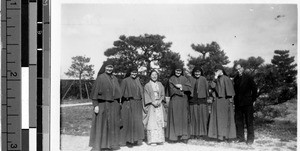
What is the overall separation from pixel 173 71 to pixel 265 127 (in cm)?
113

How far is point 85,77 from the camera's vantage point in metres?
4.04

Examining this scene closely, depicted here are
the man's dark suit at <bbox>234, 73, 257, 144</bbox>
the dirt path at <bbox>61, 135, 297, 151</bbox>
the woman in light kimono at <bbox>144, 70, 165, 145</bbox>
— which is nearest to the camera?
the dirt path at <bbox>61, 135, 297, 151</bbox>

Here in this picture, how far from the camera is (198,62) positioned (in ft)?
13.6

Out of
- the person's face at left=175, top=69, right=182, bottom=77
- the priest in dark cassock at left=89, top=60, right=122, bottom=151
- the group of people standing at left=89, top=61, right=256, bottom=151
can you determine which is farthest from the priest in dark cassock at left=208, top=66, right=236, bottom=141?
the priest in dark cassock at left=89, top=60, right=122, bottom=151

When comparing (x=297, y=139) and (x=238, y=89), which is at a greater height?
(x=238, y=89)

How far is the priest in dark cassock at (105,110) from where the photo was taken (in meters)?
3.98

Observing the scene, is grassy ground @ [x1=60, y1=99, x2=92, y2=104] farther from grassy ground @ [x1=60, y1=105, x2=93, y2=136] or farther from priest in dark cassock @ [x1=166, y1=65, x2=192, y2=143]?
priest in dark cassock @ [x1=166, y1=65, x2=192, y2=143]

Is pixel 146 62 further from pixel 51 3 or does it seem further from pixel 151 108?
pixel 51 3

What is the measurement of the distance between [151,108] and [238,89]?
0.96m

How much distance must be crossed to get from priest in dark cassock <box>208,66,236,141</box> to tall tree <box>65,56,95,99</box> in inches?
52.8

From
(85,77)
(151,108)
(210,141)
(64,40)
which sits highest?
(64,40)

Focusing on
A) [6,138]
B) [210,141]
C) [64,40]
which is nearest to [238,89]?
[210,141]

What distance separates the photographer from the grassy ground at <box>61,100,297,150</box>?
400 centimetres

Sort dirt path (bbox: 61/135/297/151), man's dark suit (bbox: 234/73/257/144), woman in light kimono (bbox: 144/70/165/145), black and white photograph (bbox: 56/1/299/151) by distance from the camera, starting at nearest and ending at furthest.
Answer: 1. black and white photograph (bbox: 56/1/299/151)
2. dirt path (bbox: 61/135/297/151)
3. man's dark suit (bbox: 234/73/257/144)
4. woman in light kimono (bbox: 144/70/165/145)
